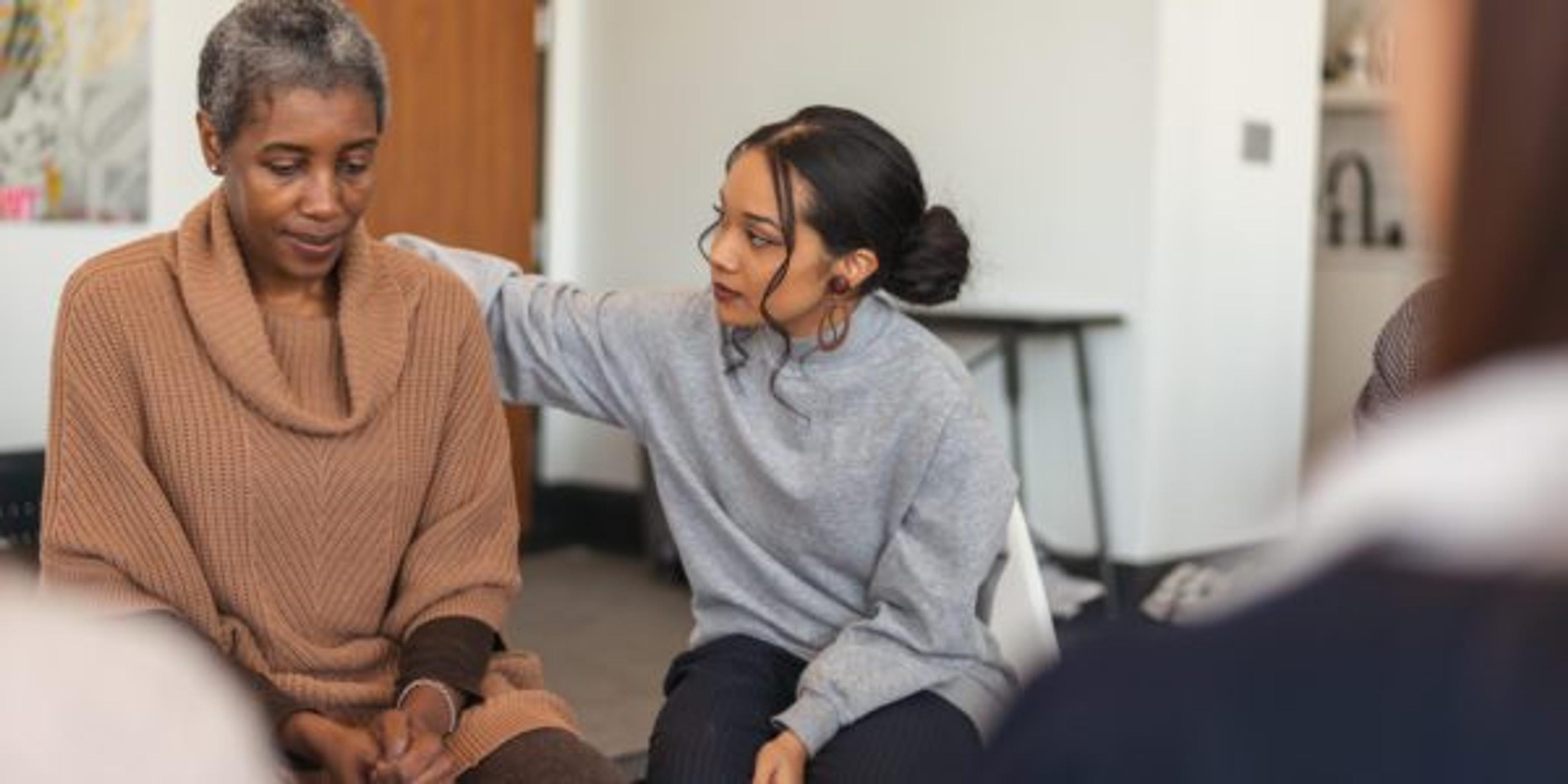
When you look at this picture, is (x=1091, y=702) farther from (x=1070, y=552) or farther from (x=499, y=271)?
(x=1070, y=552)

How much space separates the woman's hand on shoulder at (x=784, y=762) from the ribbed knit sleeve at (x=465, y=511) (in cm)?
29

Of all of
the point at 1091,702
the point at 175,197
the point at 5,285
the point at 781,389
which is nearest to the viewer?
the point at 1091,702

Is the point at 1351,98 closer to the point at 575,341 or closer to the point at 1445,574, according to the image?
the point at 575,341

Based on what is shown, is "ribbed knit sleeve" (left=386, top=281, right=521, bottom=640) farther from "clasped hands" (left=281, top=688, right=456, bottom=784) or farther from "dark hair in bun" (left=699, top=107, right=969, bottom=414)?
"dark hair in bun" (left=699, top=107, right=969, bottom=414)

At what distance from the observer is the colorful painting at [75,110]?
12.6 ft

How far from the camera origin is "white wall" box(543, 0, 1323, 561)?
4.57 m

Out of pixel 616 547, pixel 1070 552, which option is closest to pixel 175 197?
pixel 616 547

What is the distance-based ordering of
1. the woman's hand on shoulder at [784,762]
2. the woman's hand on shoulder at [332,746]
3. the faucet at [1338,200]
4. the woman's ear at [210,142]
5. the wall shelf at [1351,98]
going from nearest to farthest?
the woman's hand on shoulder at [332,746], the woman's ear at [210,142], the woman's hand on shoulder at [784,762], the wall shelf at [1351,98], the faucet at [1338,200]

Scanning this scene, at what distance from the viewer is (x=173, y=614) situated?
5.46 feet

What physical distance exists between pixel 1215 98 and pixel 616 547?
200 cm

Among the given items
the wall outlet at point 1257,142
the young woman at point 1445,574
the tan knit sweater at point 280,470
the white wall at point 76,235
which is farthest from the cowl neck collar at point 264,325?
the wall outlet at point 1257,142

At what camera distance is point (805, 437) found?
6.72 feet

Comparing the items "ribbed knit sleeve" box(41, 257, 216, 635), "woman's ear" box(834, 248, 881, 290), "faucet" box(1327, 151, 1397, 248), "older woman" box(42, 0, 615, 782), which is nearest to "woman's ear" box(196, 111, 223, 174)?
"older woman" box(42, 0, 615, 782)

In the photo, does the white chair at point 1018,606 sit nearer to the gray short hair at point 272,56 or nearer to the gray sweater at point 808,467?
Answer: the gray sweater at point 808,467
